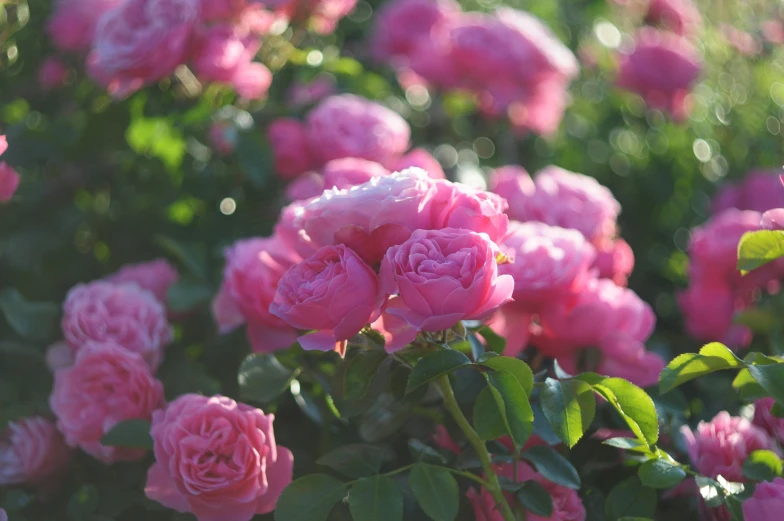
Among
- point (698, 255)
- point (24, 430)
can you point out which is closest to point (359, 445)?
point (24, 430)

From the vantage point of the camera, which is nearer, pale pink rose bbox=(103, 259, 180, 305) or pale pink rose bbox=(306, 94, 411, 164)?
pale pink rose bbox=(103, 259, 180, 305)

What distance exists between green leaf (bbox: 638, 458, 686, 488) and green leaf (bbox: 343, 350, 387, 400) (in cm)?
28

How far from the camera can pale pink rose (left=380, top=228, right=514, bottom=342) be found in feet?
2.44

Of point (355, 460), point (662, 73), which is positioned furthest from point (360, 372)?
point (662, 73)

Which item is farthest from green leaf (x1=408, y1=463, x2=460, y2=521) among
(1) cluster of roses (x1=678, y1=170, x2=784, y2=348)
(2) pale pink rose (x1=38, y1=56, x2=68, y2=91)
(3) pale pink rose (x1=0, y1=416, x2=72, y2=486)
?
(2) pale pink rose (x1=38, y1=56, x2=68, y2=91)

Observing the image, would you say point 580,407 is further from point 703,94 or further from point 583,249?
point 703,94

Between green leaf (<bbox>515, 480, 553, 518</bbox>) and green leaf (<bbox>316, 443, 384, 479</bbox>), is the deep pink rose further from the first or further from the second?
green leaf (<bbox>515, 480, 553, 518</bbox>)

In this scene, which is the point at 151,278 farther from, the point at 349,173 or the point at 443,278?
the point at 443,278

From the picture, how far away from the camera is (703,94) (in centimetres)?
263

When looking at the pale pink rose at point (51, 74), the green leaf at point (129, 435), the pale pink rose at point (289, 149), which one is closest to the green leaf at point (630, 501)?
the green leaf at point (129, 435)

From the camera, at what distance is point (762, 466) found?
90 cm

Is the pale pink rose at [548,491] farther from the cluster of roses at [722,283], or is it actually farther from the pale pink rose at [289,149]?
the pale pink rose at [289,149]

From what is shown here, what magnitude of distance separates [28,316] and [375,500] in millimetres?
665

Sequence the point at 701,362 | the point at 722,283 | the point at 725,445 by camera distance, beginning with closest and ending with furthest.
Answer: the point at 701,362
the point at 725,445
the point at 722,283
